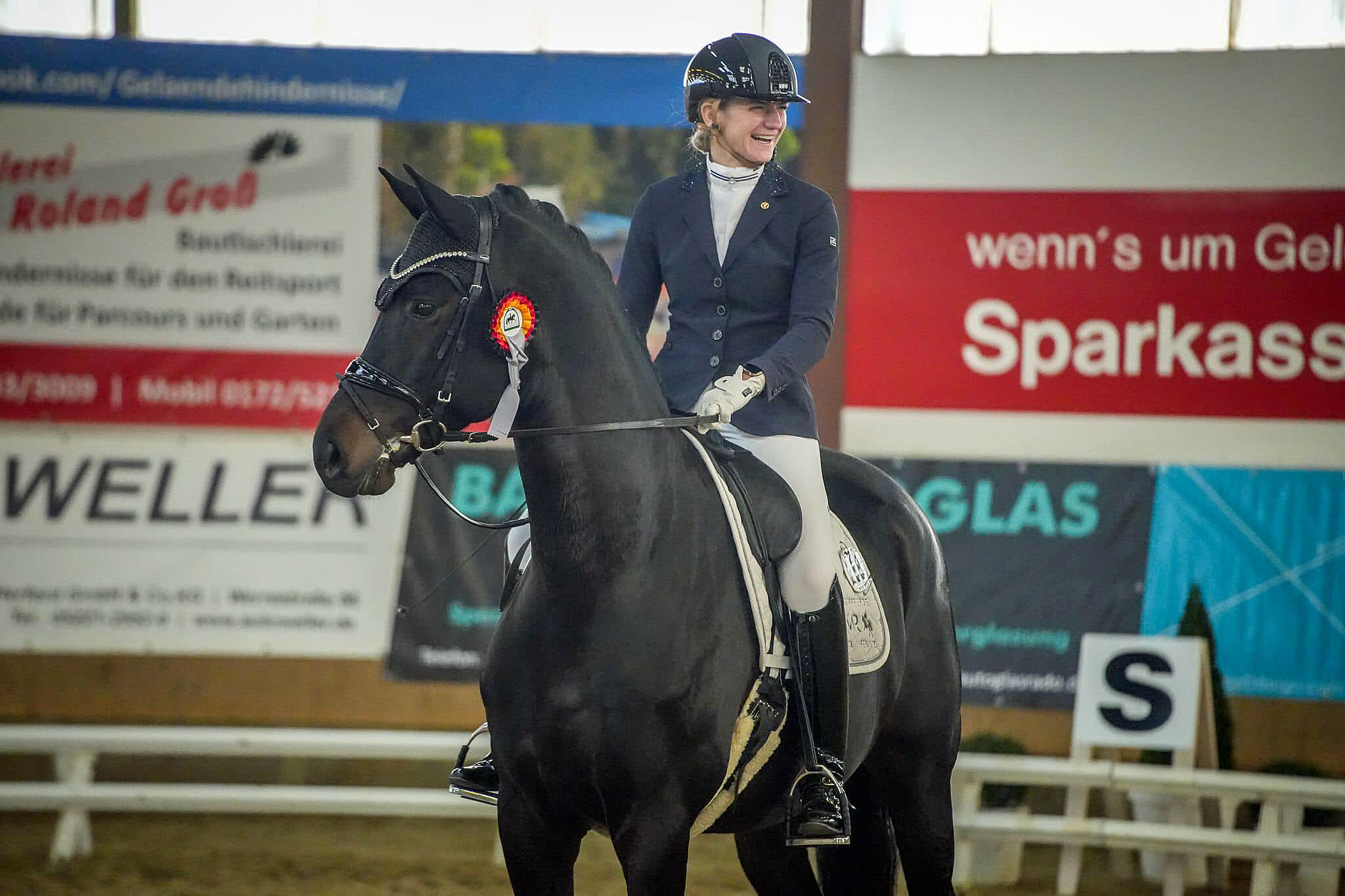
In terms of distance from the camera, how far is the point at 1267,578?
6.99 meters

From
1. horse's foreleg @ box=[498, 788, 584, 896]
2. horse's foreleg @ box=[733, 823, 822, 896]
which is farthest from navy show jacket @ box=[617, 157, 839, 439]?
horse's foreleg @ box=[733, 823, 822, 896]

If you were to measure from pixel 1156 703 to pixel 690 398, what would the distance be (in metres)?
3.93

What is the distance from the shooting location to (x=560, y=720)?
251 cm

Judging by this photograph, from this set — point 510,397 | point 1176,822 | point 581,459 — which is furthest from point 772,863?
point 1176,822

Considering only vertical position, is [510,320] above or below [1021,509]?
above

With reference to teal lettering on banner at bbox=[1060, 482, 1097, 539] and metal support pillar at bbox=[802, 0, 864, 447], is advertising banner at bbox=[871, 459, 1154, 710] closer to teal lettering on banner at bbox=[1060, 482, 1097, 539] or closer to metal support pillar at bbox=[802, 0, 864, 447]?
teal lettering on banner at bbox=[1060, 482, 1097, 539]

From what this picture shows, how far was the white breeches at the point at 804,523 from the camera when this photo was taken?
2850 millimetres

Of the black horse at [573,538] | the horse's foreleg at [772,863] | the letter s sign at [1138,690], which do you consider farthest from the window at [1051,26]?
the black horse at [573,538]

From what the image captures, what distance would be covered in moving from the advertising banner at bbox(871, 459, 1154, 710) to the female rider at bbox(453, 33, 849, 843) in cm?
434

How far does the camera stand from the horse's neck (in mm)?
2496

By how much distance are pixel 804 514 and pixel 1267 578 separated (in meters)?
5.03

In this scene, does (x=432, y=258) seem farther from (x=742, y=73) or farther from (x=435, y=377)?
(x=742, y=73)

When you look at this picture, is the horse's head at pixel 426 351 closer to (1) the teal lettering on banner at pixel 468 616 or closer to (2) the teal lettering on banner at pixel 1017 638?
(1) the teal lettering on banner at pixel 468 616

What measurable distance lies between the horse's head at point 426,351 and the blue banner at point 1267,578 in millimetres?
5562
